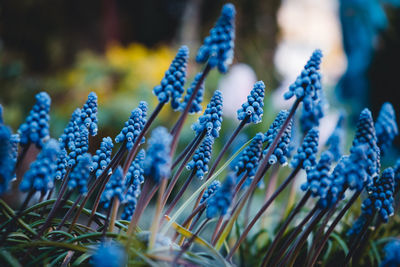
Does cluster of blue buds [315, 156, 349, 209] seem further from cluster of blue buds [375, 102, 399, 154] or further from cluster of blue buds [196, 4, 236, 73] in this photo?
cluster of blue buds [196, 4, 236, 73]

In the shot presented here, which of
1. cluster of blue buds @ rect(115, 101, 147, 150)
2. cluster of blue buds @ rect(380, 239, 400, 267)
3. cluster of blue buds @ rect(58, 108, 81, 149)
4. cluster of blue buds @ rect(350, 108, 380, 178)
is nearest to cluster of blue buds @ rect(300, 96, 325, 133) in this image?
cluster of blue buds @ rect(350, 108, 380, 178)

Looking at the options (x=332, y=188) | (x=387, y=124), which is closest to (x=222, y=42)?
(x=332, y=188)

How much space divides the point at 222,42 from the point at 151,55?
666 cm

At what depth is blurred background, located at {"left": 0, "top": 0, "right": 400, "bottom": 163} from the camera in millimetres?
4027

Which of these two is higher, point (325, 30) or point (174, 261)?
point (325, 30)

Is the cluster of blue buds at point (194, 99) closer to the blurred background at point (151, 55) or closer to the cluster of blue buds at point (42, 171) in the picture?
the cluster of blue buds at point (42, 171)

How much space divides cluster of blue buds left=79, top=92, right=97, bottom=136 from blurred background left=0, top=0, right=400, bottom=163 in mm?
2776

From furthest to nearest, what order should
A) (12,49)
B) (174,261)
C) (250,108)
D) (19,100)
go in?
(12,49) → (19,100) → (250,108) → (174,261)

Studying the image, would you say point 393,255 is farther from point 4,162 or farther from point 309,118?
point 4,162

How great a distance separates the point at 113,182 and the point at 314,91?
0.61 meters

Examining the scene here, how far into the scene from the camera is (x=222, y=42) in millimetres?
859

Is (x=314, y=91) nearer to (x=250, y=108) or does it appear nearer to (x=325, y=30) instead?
(x=250, y=108)

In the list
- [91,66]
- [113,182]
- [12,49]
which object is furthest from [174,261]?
[12,49]

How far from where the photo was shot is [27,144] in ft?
2.93
